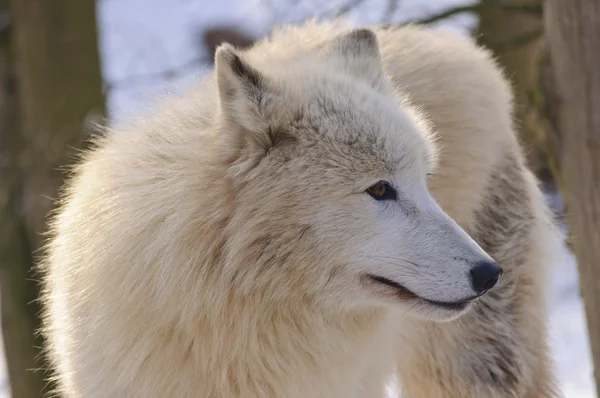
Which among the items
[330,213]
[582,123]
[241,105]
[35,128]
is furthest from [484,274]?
[35,128]

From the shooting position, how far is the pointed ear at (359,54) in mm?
3527

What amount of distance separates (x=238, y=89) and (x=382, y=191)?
2.05 feet

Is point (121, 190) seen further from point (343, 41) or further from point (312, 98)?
point (343, 41)

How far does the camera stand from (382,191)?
121 inches

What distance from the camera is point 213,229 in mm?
3115

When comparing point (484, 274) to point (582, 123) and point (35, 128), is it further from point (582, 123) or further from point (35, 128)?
point (35, 128)

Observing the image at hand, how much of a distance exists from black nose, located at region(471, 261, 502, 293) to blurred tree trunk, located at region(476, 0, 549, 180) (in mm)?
3303

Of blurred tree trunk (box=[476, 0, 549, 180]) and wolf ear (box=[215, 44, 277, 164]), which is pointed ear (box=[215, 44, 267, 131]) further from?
blurred tree trunk (box=[476, 0, 549, 180])

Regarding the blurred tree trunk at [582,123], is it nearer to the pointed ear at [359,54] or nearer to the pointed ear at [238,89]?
the pointed ear at [359,54]

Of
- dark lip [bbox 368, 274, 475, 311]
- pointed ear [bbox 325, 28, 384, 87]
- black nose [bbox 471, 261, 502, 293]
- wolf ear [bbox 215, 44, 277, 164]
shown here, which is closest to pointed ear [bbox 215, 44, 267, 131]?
wolf ear [bbox 215, 44, 277, 164]

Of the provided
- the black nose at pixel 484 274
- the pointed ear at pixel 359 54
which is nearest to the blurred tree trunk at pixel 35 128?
the pointed ear at pixel 359 54

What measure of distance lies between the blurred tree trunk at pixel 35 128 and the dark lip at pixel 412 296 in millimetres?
4258

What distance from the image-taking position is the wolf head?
9.81ft

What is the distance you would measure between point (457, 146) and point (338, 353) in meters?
1.28
